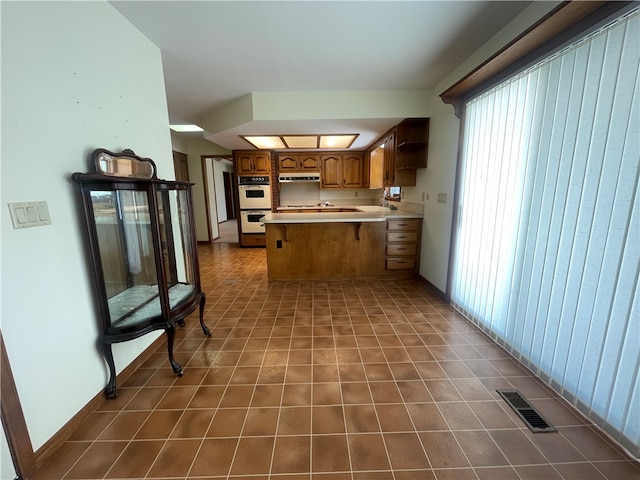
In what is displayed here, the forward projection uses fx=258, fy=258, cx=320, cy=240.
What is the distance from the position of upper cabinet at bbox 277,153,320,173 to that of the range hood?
0.09 meters

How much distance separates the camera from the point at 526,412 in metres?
1.46

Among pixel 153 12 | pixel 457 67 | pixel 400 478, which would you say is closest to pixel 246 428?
pixel 400 478

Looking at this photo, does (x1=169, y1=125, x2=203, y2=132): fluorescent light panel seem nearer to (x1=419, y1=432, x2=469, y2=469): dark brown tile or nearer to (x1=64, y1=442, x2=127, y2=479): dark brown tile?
(x1=64, y1=442, x2=127, y2=479): dark brown tile

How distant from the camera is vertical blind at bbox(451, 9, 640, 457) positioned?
1209 mm

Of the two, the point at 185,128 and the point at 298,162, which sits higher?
the point at 185,128

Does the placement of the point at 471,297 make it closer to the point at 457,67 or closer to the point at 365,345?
the point at 365,345

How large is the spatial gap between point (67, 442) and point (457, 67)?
407cm

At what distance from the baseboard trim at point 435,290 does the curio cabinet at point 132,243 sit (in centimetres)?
256

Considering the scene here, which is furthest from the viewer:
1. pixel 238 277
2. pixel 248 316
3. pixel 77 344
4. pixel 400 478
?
pixel 238 277

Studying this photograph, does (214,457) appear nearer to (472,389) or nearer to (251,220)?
(472,389)

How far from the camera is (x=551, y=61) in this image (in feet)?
5.15

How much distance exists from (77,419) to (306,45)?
9.74ft

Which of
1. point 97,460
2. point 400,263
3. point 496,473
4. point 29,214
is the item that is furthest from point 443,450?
point 400,263

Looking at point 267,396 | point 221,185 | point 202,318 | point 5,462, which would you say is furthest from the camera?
point 221,185
